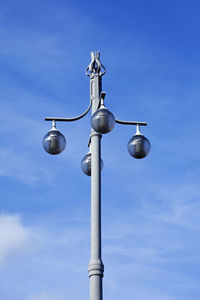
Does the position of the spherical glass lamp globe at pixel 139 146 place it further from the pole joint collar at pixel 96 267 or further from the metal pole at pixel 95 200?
the pole joint collar at pixel 96 267

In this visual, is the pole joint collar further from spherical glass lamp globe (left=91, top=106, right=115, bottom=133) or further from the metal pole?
spherical glass lamp globe (left=91, top=106, right=115, bottom=133)

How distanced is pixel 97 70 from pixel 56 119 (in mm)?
1033

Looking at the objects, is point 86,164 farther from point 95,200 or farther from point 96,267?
point 96,267

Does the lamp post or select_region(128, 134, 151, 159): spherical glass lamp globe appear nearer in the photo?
the lamp post

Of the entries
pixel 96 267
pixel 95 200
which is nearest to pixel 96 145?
pixel 95 200

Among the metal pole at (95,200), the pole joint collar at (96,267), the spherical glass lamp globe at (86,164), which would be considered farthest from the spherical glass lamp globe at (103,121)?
the pole joint collar at (96,267)

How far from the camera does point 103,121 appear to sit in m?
8.75

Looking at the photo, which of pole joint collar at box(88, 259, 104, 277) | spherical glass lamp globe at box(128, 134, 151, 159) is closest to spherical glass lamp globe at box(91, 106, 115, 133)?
spherical glass lamp globe at box(128, 134, 151, 159)

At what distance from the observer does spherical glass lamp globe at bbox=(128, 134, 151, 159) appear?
31.1ft

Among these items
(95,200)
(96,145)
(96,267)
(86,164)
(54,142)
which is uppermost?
(86,164)

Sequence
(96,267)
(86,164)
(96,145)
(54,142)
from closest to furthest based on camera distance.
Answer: (96,267)
(96,145)
(54,142)
(86,164)

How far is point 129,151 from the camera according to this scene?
955 cm

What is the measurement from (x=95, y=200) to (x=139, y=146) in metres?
1.27

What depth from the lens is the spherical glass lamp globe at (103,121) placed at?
8.75 meters
